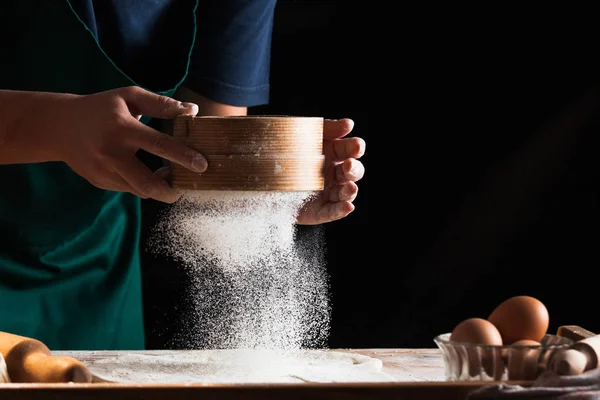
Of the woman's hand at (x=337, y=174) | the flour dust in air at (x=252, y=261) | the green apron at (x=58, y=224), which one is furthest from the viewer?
the green apron at (x=58, y=224)

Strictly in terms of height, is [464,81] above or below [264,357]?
above

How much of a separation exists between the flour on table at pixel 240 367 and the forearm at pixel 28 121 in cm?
31

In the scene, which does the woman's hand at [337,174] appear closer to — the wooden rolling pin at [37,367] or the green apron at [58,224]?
the green apron at [58,224]

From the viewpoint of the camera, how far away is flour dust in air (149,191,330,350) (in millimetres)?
1280

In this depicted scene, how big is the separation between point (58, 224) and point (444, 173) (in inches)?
41.1

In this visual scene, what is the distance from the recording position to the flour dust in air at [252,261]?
128 cm

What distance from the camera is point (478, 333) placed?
3.32ft

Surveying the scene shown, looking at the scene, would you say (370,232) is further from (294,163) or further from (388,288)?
(294,163)

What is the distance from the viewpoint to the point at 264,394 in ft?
3.01

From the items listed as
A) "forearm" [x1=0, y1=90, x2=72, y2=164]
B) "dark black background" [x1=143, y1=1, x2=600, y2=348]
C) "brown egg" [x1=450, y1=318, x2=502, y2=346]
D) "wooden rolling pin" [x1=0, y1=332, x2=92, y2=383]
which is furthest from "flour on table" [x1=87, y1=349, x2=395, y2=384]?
"dark black background" [x1=143, y1=1, x2=600, y2=348]

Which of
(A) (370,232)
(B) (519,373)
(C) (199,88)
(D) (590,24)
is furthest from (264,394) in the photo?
(D) (590,24)

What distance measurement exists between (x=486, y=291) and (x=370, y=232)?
32 cm

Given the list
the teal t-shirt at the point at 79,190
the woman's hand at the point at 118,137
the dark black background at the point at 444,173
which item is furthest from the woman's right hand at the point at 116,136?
the dark black background at the point at 444,173

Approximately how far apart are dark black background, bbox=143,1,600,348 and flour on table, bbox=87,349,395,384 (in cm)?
90
